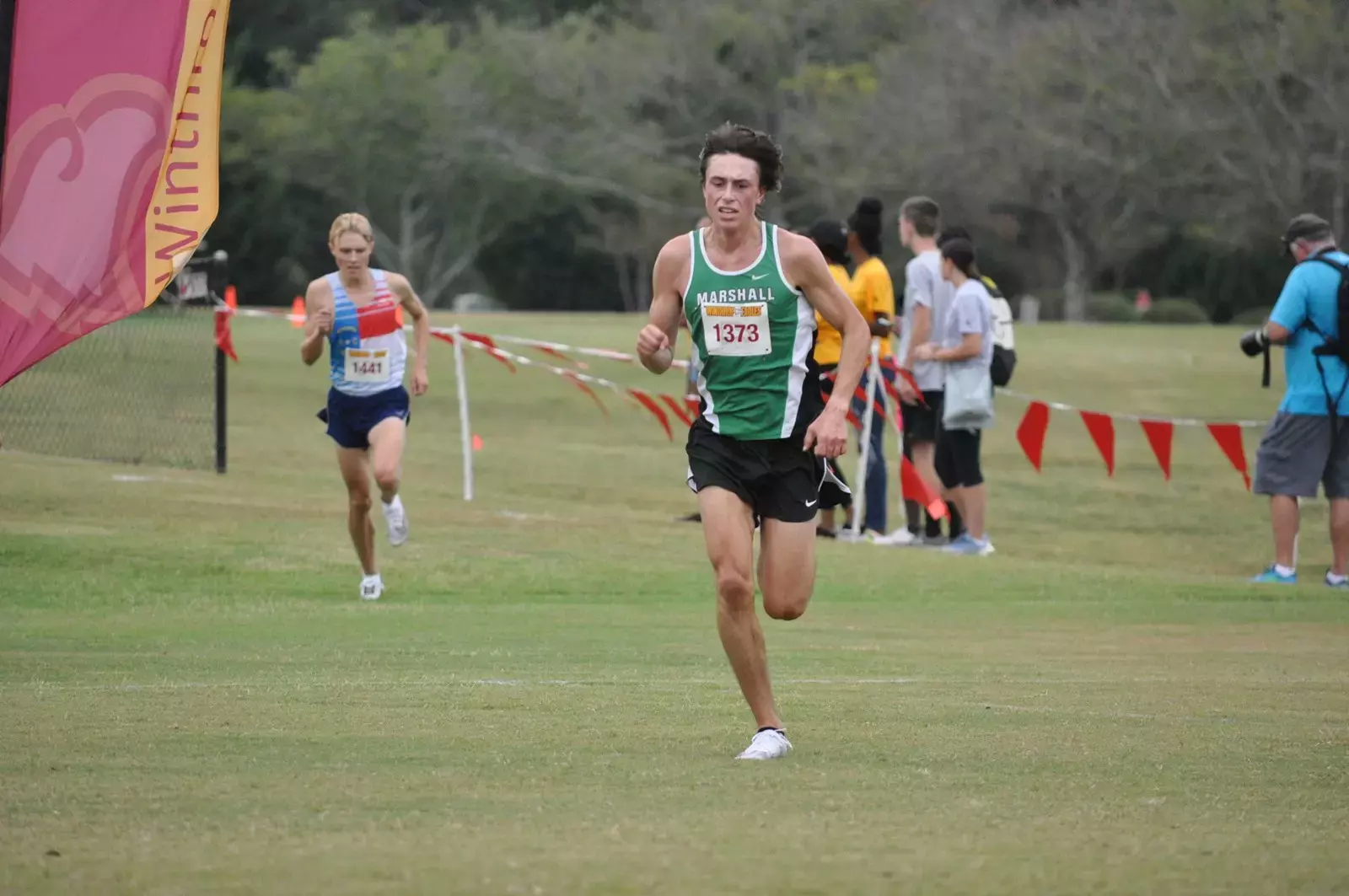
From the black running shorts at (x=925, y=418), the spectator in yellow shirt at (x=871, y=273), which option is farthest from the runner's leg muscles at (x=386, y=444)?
the black running shorts at (x=925, y=418)

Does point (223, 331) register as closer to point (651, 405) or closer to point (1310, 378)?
point (651, 405)

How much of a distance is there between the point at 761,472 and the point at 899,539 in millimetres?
10102

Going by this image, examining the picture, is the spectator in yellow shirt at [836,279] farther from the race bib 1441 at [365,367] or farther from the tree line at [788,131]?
the tree line at [788,131]

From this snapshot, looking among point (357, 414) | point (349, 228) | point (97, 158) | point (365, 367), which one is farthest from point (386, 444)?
point (97, 158)

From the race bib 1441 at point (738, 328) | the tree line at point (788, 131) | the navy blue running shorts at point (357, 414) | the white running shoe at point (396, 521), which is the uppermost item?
the tree line at point (788, 131)

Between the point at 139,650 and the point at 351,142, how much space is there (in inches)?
2798

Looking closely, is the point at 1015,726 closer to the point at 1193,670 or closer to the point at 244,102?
the point at 1193,670

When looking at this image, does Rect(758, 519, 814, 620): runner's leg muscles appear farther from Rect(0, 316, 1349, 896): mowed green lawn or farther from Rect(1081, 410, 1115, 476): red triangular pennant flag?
Rect(1081, 410, 1115, 476): red triangular pennant flag

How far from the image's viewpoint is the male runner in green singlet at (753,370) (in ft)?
24.5

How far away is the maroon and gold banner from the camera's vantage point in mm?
8016

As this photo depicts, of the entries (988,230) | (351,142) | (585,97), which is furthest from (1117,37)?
(351,142)

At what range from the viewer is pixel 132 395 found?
22641mm

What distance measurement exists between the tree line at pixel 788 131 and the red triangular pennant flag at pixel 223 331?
46.3 metres

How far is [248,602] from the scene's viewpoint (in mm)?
13484
